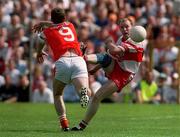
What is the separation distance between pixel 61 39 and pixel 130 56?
51.2 inches

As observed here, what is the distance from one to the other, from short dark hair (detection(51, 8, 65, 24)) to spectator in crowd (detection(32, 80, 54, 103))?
11108mm

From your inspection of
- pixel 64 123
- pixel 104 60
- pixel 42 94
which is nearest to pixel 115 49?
pixel 104 60

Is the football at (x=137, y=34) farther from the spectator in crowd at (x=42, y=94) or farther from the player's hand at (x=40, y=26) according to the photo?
the spectator in crowd at (x=42, y=94)

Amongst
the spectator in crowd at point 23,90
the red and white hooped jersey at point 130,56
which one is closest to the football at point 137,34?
the red and white hooped jersey at point 130,56

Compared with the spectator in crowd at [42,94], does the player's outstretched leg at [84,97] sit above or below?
above

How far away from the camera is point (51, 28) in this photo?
14031 millimetres

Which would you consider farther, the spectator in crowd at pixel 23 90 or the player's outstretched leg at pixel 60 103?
the spectator in crowd at pixel 23 90

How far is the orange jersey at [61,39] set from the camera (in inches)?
548

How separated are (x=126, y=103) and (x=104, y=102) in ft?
2.62

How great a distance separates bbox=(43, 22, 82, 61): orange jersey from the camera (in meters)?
13.9

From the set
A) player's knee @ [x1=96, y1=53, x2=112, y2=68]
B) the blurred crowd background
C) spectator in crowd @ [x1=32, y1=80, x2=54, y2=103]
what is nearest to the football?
player's knee @ [x1=96, y1=53, x2=112, y2=68]

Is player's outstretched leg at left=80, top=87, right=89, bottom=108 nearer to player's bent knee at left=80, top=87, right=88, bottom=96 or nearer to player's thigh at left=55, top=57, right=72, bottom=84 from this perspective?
player's bent knee at left=80, top=87, right=88, bottom=96

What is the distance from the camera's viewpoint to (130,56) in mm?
14172

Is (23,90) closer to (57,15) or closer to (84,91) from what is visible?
(57,15)
